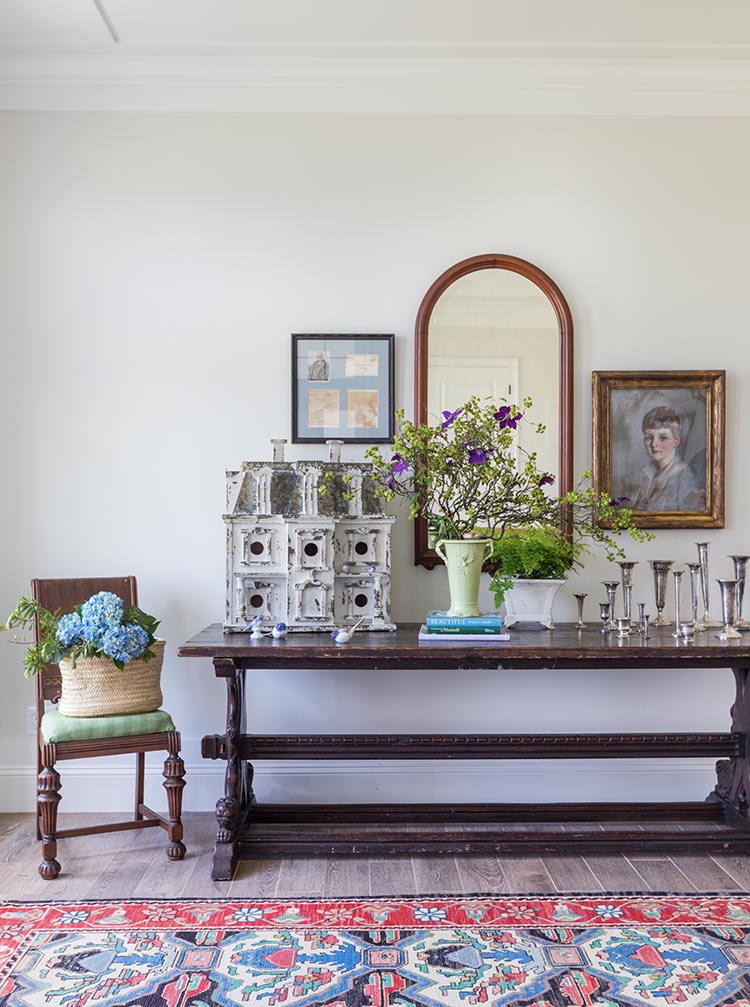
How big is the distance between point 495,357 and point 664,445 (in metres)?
0.78

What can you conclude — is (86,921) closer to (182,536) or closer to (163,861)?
(163,861)

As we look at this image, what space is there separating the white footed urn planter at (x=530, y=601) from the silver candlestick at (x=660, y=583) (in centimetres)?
36

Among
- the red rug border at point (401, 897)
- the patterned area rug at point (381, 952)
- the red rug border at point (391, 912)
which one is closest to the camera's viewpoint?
the patterned area rug at point (381, 952)

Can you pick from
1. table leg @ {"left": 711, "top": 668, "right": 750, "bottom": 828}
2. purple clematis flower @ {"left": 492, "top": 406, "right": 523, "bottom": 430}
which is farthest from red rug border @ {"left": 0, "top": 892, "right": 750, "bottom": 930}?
purple clematis flower @ {"left": 492, "top": 406, "right": 523, "bottom": 430}

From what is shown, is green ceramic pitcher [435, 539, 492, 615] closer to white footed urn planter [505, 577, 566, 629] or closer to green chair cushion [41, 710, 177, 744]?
white footed urn planter [505, 577, 566, 629]

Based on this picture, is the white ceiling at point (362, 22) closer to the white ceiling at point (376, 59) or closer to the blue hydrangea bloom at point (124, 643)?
the white ceiling at point (376, 59)

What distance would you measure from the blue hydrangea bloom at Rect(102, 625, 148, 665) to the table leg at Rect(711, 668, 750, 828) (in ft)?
7.08

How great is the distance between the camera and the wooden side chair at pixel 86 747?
300cm

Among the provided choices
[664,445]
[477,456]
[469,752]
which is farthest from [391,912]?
[664,445]

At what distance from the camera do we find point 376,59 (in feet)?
11.7

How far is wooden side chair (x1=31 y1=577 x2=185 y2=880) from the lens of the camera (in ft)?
9.83

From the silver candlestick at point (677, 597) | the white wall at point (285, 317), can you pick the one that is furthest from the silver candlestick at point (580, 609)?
the silver candlestick at point (677, 597)

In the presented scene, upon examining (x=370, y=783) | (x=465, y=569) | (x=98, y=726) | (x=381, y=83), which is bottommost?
(x=370, y=783)

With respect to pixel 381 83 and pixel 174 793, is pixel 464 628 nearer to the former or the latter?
pixel 174 793
